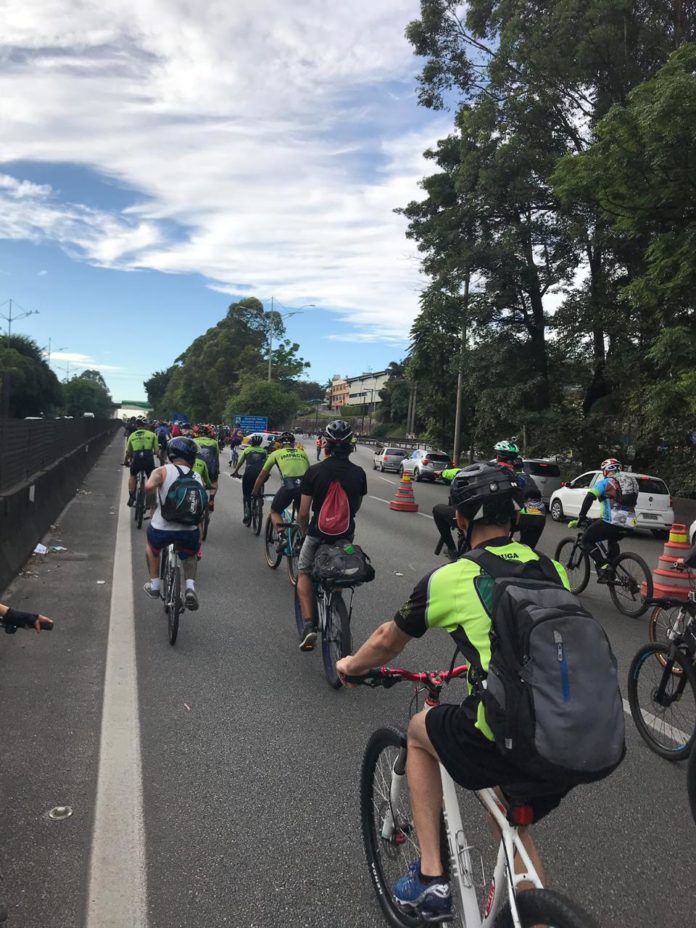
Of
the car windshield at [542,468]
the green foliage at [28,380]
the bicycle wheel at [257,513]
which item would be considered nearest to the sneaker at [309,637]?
the bicycle wheel at [257,513]

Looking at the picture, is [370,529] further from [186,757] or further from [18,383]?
[18,383]

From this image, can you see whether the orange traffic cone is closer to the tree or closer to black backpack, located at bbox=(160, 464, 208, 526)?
black backpack, located at bbox=(160, 464, 208, 526)

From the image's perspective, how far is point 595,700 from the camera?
6.40 ft

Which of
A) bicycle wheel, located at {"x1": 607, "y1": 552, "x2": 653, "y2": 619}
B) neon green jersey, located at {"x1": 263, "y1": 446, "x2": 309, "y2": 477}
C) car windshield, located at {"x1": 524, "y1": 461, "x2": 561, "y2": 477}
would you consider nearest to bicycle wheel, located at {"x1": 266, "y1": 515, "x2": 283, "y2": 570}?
neon green jersey, located at {"x1": 263, "y1": 446, "x2": 309, "y2": 477}

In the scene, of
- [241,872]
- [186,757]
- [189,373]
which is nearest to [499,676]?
[241,872]

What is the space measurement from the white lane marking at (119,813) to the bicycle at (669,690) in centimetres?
307

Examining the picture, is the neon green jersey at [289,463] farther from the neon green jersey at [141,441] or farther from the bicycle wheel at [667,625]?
the neon green jersey at [141,441]

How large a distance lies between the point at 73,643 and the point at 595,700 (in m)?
4.98

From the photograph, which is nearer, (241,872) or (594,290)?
(241,872)

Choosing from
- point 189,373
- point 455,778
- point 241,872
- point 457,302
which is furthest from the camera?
point 189,373

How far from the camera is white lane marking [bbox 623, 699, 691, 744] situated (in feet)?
14.8

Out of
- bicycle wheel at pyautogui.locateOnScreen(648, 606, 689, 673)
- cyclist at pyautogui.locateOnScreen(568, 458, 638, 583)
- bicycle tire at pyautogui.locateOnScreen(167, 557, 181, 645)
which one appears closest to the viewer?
bicycle wheel at pyautogui.locateOnScreen(648, 606, 689, 673)

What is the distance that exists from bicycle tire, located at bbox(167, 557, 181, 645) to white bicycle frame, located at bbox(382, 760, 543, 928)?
13.1ft

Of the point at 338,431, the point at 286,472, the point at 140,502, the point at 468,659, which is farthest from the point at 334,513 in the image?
the point at 140,502
